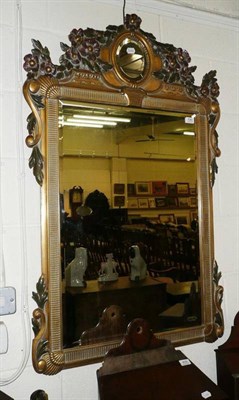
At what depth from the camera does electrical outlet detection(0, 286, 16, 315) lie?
1.33 m

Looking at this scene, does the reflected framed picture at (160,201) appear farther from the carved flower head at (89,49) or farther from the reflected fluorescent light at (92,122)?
the carved flower head at (89,49)

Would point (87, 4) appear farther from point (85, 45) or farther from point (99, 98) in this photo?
point (99, 98)

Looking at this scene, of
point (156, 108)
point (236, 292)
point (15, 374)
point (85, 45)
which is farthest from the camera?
point (236, 292)

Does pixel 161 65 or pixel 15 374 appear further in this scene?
pixel 161 65

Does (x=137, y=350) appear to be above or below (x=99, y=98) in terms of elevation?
below

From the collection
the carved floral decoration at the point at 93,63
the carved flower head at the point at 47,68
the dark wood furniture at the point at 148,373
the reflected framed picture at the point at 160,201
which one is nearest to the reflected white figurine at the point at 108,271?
the dark wood furniture at the point at 148,373

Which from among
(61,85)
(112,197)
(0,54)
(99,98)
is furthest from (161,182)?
(0,54)

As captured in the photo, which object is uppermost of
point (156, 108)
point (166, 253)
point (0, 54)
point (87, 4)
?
point (87, 4)

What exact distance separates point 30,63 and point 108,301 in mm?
935

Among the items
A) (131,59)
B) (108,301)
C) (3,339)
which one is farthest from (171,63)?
(3,339)

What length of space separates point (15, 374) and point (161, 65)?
1321 mm

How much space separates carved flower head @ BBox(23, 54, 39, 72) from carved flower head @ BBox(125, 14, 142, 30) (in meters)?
0.43

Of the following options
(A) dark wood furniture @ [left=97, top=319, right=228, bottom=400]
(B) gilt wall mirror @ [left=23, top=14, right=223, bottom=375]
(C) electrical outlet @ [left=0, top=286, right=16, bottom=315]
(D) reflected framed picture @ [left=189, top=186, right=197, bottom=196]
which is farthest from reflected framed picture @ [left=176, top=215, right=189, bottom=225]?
(C) electrical outlet @ [left=0, top=286, right=16, bottom=315]

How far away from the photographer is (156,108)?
162 centimetres
